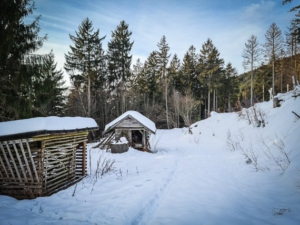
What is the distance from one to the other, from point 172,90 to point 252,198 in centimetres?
3225

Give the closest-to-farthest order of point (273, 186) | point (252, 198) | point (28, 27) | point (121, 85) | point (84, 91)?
point (252, 198)
point (273, 186)
point (28, 27)
point (84, 91)
point (121, 85)

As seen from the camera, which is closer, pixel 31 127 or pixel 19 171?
pixel 31 127

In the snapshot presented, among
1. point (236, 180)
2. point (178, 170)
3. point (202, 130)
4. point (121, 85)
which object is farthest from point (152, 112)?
point (236, 180)

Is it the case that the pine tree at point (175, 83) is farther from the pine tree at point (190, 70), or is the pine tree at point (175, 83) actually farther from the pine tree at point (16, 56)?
the pine tree at point (16, 56)

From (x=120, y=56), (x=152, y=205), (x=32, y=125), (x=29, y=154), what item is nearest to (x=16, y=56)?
(x=32, y=125)

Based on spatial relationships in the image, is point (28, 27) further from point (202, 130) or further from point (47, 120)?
point (202, 130)

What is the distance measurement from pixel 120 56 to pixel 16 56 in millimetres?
22431

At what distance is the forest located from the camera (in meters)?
8.53

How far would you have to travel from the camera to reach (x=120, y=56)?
2970 cm

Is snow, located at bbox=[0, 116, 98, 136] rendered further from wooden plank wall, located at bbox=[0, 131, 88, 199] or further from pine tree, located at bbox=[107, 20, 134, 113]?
pine tree, located at bbox=[107, 20, 134, 113]

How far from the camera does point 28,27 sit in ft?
29.7

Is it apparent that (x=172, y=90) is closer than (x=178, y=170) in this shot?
A: No

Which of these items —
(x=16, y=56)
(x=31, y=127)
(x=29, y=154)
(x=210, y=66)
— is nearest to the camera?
(x=31, y=127)

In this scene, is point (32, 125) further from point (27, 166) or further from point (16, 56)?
point (16, 56)
